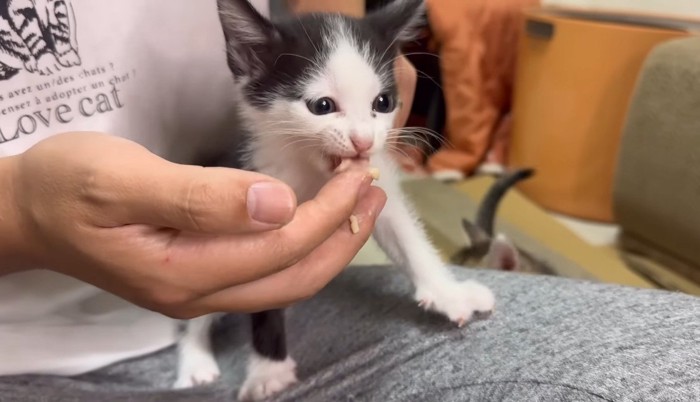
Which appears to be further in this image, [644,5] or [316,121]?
[644,5]

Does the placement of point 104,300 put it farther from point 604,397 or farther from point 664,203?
point 664,203

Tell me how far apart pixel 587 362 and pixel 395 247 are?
0.29 meters

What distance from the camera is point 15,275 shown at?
2.37ft

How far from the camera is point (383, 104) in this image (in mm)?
770

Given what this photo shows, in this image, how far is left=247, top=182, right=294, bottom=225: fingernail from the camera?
46 centimetres

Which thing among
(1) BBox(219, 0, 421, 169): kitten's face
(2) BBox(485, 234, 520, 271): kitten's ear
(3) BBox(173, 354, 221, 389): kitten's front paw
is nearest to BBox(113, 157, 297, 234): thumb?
(1) BBox(219, 0, 421, 169): kitten's face

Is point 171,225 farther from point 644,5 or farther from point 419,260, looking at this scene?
point 644,5

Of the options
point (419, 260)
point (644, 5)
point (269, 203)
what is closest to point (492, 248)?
point (419, 260)

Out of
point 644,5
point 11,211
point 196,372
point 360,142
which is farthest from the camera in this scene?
point 644,5

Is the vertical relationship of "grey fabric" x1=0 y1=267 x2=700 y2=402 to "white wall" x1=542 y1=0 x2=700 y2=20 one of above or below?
below

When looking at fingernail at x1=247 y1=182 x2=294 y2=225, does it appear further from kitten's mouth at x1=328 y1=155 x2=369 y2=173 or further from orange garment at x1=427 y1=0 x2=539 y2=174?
orange garment at x1=427 y1=0 x2=539 y2=174

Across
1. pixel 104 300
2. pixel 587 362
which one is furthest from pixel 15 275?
pixel 587 362

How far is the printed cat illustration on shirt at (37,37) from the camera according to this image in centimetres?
68

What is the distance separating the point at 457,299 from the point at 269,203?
1.11ft
